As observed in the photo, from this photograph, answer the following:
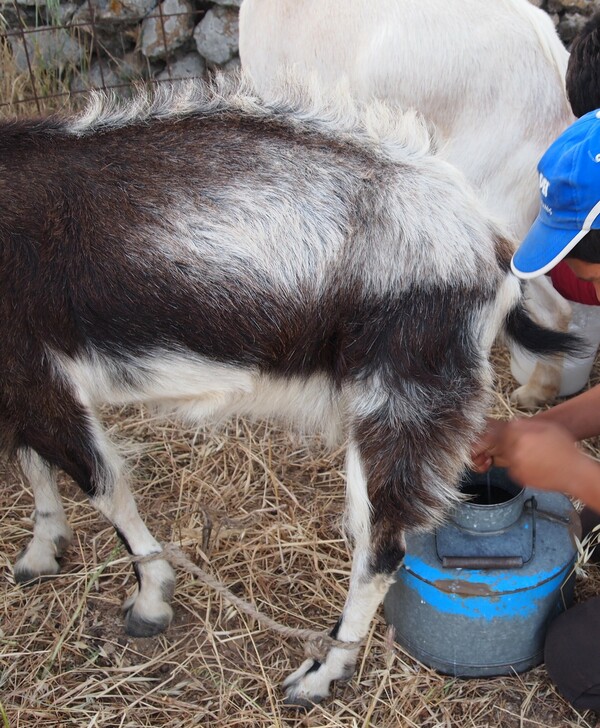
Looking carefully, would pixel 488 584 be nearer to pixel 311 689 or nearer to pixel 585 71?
pixel 311 689

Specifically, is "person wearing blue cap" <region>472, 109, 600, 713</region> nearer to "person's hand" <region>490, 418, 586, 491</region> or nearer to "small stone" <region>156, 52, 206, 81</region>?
"person's hand" <region>490, 418, 586, 491</region>

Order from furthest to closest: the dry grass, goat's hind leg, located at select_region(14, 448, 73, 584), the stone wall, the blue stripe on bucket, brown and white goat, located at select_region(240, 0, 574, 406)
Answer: the stone wall, brown and white goat, located at select_region(240, 0, 574, 406), goat's hind leg, located at select_region(14, 448, 73, 584), the dry grass, the blue stripe on bucket

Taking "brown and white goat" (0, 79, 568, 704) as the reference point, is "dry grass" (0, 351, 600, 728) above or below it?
below

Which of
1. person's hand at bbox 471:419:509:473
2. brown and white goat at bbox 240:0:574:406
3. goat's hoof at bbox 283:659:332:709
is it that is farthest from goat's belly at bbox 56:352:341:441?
brown and white goat at bbox 240:0:574:406

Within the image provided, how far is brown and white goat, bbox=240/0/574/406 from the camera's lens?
3.06 m

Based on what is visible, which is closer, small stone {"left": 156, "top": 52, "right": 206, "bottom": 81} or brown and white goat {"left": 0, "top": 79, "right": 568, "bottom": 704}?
brown and white goat {"left": 0, "top": 79, "right": 568, "bottom": 704}

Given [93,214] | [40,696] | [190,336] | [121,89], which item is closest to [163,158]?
[93,214]

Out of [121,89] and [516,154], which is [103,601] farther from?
[121,89]

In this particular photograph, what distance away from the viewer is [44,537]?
288 cm

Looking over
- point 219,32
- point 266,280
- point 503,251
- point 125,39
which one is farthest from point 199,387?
point 125,39

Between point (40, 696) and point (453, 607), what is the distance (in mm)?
1265

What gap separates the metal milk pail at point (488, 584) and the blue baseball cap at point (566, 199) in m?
0.71

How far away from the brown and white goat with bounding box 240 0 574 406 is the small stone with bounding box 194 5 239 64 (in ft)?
7.07

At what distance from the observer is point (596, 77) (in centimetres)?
253
